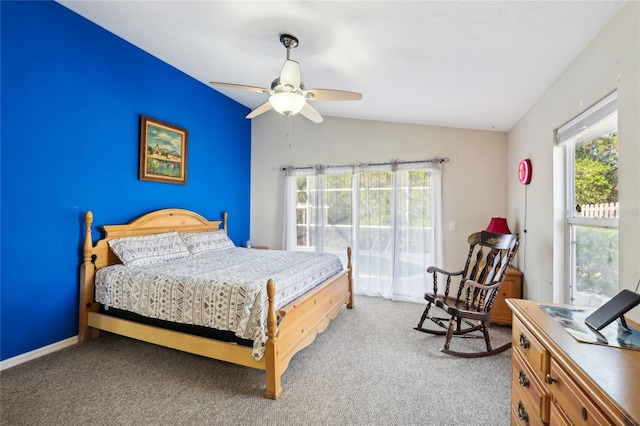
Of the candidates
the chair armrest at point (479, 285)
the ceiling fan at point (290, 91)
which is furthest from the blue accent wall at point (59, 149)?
the chair armrest at point (479, 285)

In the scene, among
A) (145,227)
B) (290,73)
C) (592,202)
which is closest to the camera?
(592,202)

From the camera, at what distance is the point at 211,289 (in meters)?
2.14

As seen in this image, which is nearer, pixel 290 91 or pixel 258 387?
pixel 258 387

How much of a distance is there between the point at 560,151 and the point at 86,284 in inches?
171

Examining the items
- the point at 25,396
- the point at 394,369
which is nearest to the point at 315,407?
the point at 394,369

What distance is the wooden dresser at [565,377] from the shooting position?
725mm

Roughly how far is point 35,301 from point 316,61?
10.7 ft

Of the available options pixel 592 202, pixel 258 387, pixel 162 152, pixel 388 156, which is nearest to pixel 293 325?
pixel 258 387

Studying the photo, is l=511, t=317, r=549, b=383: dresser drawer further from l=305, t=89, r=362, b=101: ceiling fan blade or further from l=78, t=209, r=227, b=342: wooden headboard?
l=78, t=209, r=227, b=342: wooden headboard

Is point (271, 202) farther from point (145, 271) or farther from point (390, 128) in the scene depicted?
point (145, 271)

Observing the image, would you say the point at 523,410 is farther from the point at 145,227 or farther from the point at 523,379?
the point at 145,227

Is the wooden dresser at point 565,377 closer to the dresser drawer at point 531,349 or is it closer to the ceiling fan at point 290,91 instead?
the dresser drawer at point 531,349

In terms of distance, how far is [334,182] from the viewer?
15.1ft

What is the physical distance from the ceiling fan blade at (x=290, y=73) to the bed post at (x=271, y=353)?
1.56 m
